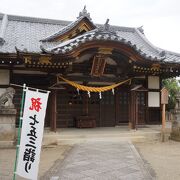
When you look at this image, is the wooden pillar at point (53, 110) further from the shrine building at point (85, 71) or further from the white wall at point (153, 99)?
the white wall at point (153, 99)

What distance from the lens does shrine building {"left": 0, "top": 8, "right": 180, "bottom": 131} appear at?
39.3 ft

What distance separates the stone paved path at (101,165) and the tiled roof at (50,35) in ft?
13.3

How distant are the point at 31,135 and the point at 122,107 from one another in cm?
957

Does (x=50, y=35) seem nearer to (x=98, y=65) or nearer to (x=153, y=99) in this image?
(x=98, y=65)

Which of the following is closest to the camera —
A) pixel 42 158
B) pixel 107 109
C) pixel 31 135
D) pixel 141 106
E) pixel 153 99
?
pixel 31 135

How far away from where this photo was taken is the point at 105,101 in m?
14.9

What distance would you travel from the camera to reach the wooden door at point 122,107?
14.9 meters

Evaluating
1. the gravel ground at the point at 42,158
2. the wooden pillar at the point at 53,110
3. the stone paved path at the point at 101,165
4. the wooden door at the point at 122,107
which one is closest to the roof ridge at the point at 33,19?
the wooden door at the point at 122,107

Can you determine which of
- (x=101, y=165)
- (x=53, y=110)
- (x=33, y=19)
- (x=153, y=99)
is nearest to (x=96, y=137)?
(x=53, y=110)

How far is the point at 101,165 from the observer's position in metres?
8.07

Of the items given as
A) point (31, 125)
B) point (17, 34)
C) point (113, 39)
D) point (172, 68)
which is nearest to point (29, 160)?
point (31, 125)

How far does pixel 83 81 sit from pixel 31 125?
7.56m

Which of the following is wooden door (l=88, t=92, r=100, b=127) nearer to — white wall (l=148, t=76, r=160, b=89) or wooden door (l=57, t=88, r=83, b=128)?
wooden door (l=57, t=88, r=83, b=128)

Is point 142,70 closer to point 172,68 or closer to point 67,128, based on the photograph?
point 172,68
